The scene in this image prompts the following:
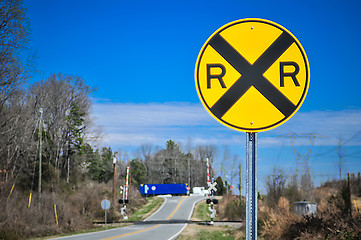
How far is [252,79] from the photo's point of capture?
2188 millimetres

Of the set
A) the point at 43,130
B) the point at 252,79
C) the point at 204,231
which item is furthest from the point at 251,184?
the point at 43,130

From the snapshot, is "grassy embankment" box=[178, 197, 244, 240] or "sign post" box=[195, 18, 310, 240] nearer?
"sign post" box=[195, 18, 310, 240]

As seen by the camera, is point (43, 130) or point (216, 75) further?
point (43, 130)

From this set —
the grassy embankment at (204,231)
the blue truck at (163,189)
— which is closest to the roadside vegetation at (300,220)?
the grassy embankment at (204,231)

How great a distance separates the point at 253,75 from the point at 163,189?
2761 inches

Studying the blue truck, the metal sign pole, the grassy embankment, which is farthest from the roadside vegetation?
the blue truck

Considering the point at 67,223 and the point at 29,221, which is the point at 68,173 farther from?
the point at 29,221

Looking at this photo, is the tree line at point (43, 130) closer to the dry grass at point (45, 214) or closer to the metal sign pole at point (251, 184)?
the dry grass at point (45, 214)

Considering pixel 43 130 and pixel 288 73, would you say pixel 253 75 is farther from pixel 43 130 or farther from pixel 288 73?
pixel 43 130

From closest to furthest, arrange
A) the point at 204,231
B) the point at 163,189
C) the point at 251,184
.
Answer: the point at 251,184
the point at 204,231
the point at 163,189

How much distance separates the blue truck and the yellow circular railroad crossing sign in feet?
227

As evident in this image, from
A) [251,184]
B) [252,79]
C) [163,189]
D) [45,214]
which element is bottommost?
[163,189]

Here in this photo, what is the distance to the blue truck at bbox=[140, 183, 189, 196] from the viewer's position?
7031 cm

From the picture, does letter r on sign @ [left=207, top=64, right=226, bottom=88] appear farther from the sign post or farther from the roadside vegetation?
the roadside vegetation
